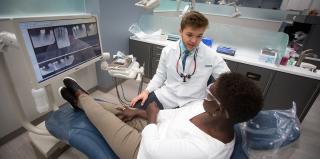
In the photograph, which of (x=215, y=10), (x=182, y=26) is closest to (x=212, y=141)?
(x=182, y=26)

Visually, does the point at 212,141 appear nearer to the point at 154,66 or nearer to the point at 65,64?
the point at 65,64

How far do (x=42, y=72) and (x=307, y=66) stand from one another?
2524 mm

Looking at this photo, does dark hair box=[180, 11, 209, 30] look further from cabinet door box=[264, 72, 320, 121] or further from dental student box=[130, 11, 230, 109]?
cabinet door box=[264, 72, 320, 121]

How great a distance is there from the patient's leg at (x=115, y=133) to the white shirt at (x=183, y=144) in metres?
0.13

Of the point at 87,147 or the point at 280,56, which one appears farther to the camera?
the point at 280,56

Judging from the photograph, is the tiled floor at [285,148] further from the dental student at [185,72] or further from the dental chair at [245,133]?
the dental student at [185,72]

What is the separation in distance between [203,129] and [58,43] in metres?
0.99

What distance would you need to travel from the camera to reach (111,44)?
2242 millimetres

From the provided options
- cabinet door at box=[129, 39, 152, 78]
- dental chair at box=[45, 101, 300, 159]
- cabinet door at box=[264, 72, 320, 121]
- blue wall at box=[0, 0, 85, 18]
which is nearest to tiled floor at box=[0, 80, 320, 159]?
dental chair at box=[45, 101, 300, 159]

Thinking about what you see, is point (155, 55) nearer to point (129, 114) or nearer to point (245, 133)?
point (129, 114)

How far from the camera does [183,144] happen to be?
71 cm

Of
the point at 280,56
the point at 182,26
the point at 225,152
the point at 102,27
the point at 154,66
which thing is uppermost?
the point at 182,26

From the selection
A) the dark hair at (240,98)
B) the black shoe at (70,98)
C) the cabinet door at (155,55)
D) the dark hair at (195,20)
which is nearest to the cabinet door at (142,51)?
the cabinet door at (155,55)

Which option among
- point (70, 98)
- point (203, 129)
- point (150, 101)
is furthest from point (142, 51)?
point (203, 129)
